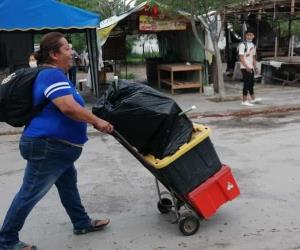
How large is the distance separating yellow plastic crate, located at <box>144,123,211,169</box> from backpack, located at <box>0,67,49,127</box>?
0.94m

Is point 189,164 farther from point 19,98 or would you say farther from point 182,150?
point 19,98

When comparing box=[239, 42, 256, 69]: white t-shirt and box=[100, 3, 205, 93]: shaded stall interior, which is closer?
box=[239, 42, 256, 69]: white t-shirt

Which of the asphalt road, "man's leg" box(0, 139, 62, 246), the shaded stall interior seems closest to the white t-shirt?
the shaded stall interior

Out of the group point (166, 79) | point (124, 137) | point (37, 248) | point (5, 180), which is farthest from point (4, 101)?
point (166, 79)

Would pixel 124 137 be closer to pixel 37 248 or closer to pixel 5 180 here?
pixel 37 248

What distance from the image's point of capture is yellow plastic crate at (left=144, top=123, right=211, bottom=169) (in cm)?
407

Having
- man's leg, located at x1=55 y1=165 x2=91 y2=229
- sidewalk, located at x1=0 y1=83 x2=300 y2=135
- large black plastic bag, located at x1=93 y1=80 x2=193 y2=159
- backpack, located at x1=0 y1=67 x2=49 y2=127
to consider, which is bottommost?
sidewalk, located at x1=0 y1=83 x2=300 y2=135

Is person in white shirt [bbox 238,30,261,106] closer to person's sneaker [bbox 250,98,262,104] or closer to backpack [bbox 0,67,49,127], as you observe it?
person's sneaker [bbox 250,98,262,104]

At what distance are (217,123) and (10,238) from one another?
21.8 ft

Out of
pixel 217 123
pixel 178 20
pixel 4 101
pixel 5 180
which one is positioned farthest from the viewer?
pixel 178 20

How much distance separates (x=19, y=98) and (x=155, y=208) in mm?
1863

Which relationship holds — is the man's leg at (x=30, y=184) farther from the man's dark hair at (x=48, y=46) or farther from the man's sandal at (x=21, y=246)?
the man's dark hair at (x=48, y=46)

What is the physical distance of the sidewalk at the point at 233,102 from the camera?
443 inches

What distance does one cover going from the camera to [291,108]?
11406 mm
